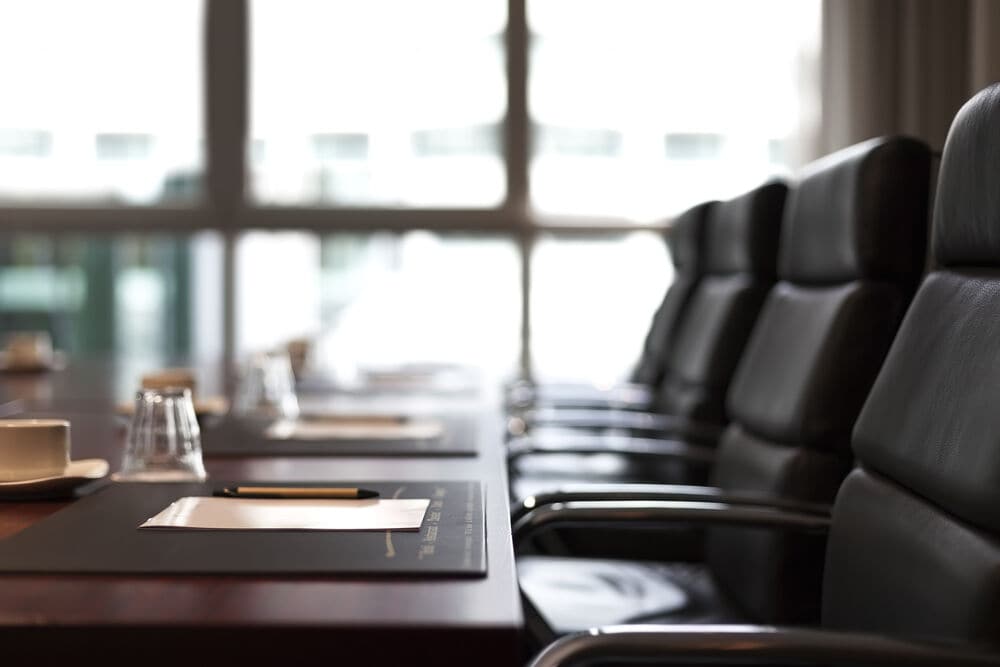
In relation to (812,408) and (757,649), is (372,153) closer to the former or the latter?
(812,408)

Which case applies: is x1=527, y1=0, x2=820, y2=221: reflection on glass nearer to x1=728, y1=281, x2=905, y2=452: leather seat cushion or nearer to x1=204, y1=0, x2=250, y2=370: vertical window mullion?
x1=204, y1=0, x2=250, y2=370: vertical window mullion

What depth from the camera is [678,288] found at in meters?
3.38

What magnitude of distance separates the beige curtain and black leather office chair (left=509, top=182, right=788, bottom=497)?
6.66 feet

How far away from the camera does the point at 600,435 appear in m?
3.28

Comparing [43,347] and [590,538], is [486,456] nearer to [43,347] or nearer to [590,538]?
[590,538]

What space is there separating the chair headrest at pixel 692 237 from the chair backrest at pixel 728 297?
0.70ft

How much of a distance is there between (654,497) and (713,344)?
94 centimetres

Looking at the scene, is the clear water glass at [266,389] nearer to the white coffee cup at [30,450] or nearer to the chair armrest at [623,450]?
the chair armrest at [623,450]

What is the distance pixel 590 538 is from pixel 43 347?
77.7 inches

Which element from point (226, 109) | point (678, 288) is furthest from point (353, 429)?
point (226, 109)

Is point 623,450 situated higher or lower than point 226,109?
lower

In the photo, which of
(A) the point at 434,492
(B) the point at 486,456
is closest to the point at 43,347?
(B) the point at 486,456

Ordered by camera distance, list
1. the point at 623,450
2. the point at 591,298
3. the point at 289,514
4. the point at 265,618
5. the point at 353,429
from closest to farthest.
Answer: the point at 265,618 → the point at 289,514 → the point at 353,429 → the point at 623,450 → the point at 591,298

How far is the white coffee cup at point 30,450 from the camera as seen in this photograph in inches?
44.1
